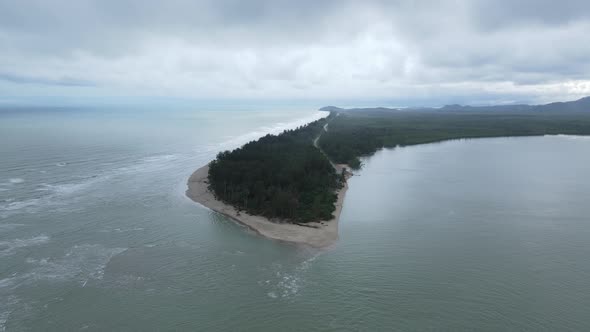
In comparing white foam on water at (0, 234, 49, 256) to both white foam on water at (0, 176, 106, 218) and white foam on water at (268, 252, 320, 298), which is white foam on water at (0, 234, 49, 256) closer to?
white foam on water at (0, 176, 106, 218)

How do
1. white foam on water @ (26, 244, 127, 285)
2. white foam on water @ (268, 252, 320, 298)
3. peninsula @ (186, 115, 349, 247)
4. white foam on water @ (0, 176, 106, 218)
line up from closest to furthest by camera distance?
white foam on water @ (268, 252, 320, 298), white foam on water @ (26, 244, 127, 285), peninsula @ (186, 115, 349, 247), white foam on water @ (0, 176, 106, 218)

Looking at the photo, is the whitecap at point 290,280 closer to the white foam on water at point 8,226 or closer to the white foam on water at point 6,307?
the white foam on water at point 6,307

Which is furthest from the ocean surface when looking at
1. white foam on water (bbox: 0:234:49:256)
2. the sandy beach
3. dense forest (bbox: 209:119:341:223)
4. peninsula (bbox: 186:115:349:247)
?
dense forest (bbox: 209:119:341:223)

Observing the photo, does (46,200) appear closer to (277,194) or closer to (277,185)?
(277,185)

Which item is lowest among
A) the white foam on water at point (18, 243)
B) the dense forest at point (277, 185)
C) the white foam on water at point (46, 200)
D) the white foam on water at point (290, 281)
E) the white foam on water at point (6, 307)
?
the white foam on water at point (6, 307)

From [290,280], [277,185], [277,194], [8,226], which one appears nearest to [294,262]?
[290,280]

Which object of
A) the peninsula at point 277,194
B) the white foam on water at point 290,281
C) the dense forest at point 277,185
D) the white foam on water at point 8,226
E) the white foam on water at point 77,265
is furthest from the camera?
the dense forest at point 277,185

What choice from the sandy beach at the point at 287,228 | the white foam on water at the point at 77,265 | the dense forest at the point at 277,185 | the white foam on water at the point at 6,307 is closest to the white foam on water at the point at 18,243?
the white foam on water at the point at 77,265

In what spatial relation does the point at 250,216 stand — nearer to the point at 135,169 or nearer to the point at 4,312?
the point at 4,312
